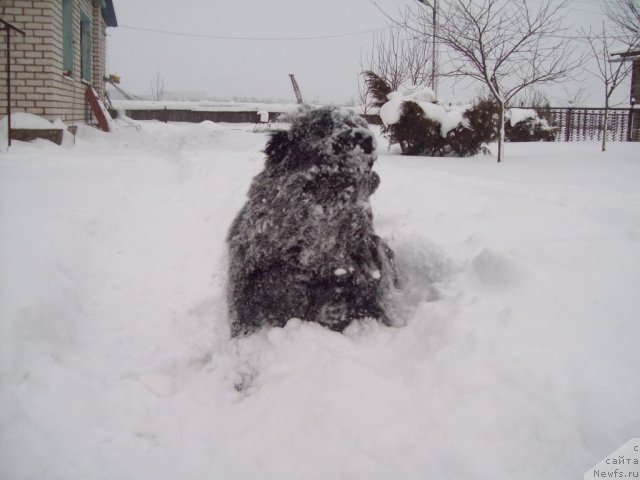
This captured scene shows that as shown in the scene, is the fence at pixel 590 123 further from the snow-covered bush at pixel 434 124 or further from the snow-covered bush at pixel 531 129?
the snow-covered bush at pixel 434 124

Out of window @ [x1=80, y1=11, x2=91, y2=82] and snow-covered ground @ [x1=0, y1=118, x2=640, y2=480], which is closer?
snow-covered ground @ [x1=0, y1=118, x2=640, y2=480]

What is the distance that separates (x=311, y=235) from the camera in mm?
2258

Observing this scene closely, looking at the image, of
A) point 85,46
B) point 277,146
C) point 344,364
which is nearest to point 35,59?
point 85,46

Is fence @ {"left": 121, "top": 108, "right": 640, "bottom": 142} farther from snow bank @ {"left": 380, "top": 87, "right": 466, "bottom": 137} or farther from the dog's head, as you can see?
the dog's head

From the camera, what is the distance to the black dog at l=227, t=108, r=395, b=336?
2.19 meters

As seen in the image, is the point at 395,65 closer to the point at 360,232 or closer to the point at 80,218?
the point at 80,218

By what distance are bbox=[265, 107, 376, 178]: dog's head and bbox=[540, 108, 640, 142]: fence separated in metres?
20.6

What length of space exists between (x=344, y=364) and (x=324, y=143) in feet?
3.41

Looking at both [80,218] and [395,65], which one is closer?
[80,218]

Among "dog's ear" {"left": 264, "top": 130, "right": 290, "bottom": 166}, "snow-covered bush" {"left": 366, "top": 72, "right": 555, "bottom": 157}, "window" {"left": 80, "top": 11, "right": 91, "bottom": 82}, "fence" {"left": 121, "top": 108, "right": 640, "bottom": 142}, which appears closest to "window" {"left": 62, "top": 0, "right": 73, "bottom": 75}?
"window" {"left": 80, "top": 11, "right": 91, "bottom": 82}

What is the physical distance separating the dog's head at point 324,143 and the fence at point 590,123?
2056 centimetres

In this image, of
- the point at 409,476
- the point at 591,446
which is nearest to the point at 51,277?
the point at 409,476

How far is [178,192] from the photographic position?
22.7 ft

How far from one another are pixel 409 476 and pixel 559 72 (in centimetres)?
1148
